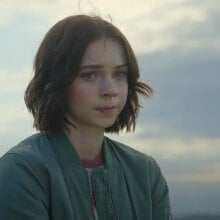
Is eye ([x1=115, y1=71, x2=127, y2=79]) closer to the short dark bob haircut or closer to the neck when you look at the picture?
the short dark bob haircut

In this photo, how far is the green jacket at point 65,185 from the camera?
17.4 ft

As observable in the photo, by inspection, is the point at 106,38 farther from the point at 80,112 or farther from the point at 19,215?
the point at 19,215

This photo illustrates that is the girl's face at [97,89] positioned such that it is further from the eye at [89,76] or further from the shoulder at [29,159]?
the shoulder at [29,159]

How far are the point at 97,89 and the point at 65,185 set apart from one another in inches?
25.2

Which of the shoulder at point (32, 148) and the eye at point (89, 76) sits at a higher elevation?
the eye at point (89, 76)

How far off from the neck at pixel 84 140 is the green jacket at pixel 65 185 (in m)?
0.05

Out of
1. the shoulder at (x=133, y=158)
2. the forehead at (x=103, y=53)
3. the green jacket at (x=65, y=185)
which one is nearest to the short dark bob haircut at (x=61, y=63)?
the forehead at (x=103, y=53)

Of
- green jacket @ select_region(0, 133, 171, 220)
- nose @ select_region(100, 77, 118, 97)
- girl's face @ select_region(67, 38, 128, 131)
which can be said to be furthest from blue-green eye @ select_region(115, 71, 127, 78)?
green jacket @ select_region(0, 133, 171, 220)

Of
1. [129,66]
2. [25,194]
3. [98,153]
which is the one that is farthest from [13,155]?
[129,66]

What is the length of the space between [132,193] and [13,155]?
0.90m

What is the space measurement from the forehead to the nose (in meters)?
0.12

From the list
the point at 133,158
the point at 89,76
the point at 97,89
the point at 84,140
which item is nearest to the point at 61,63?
the point at 89,76

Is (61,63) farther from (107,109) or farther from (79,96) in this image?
(107,109)

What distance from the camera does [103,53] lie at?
215 inches
